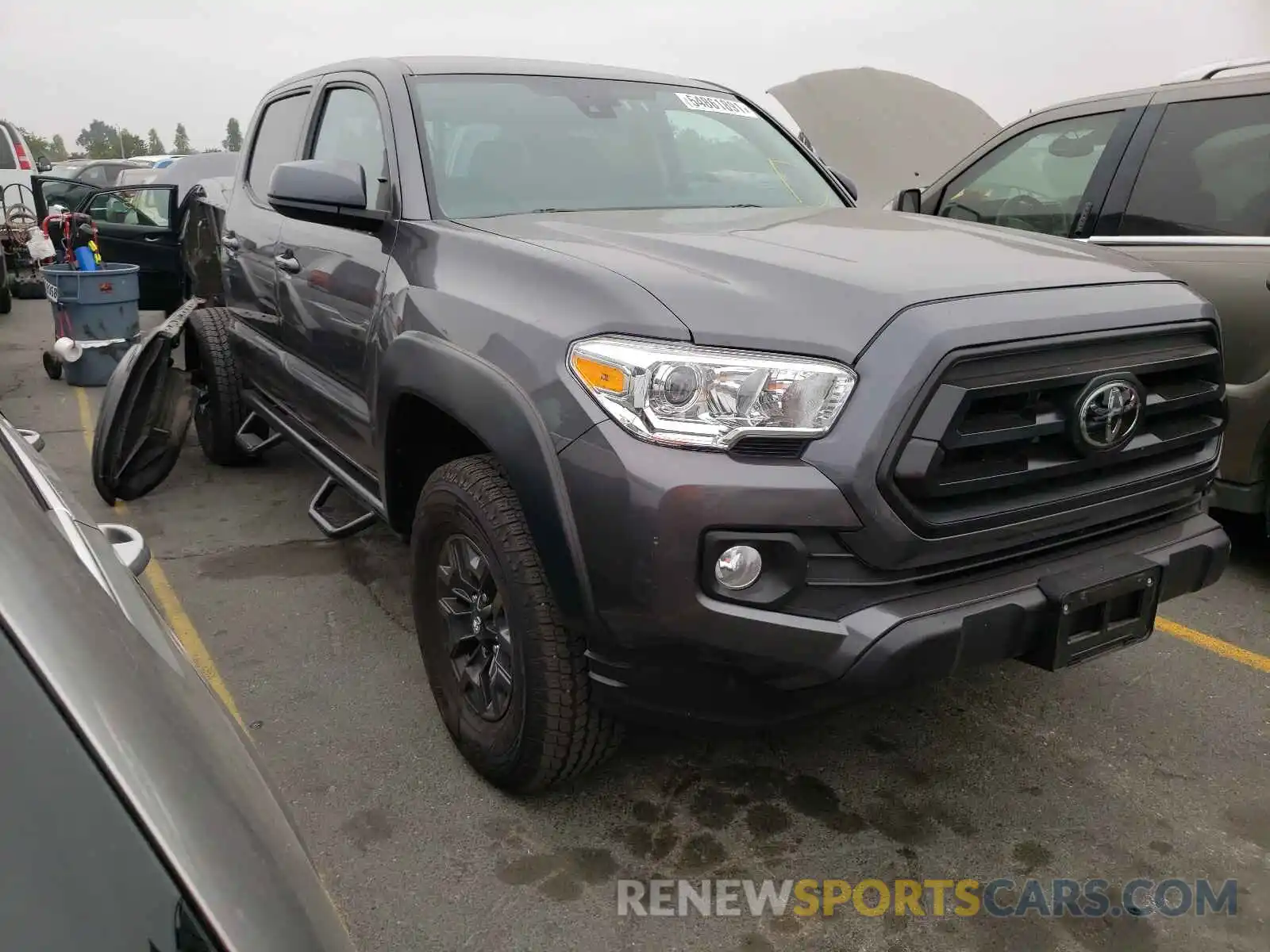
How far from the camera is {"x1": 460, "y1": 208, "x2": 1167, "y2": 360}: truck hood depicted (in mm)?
Result: 2018

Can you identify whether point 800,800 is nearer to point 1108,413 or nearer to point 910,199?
point 1108,413

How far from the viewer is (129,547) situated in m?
1.72

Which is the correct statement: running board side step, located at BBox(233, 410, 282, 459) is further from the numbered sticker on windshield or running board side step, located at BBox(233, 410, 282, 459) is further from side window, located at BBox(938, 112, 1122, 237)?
side window, located at BBox(938, 112, 1122, 237)

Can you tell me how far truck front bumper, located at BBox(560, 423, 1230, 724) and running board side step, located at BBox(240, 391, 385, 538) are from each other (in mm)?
1342

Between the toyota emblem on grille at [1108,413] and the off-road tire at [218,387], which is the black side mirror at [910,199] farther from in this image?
the off-road tire at [218,387]

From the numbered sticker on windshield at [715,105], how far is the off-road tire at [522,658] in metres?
1.87

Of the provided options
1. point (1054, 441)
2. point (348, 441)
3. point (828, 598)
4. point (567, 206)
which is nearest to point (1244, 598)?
point (1054, 441)

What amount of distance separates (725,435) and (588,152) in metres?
1.63

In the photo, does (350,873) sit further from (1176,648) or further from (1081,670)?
(1176,648)

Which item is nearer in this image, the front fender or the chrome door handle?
the front fender

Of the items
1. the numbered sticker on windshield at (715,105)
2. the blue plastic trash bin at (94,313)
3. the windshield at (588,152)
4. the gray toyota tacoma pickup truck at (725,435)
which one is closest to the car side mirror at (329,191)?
the gray toyota tacoma pickup truck at (725,435)

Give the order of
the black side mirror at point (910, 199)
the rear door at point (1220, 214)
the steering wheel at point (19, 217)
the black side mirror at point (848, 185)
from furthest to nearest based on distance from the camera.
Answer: the steering wheel at point (19, 217), the black side mirror at point (910, 199), the black side mirror at point (848, 185), the rear door at point (1220, 214)

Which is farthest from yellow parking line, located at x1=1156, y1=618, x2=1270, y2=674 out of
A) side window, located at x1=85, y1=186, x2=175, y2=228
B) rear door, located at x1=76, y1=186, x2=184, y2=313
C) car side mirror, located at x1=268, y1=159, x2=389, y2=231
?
side window, located at x1=85, y1=186, x2=175, y2=228

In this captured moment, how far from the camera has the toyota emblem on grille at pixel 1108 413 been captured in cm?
214
